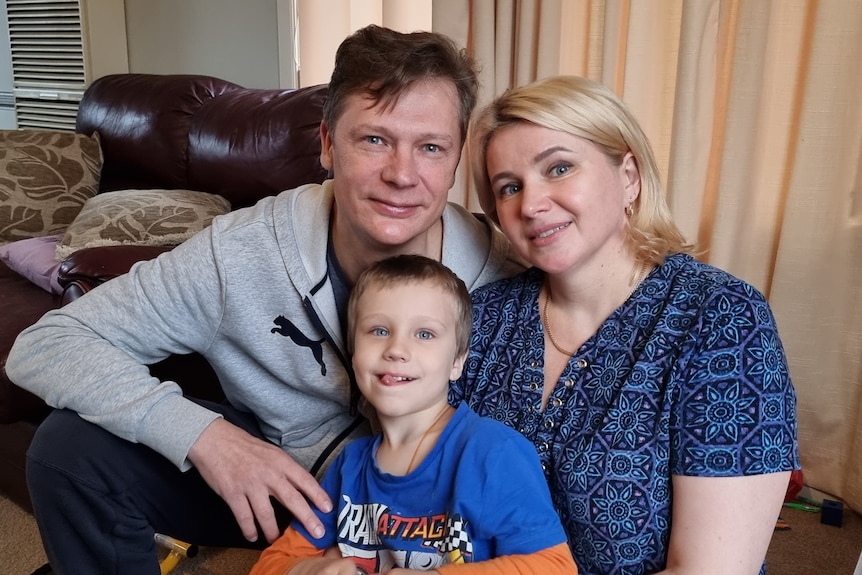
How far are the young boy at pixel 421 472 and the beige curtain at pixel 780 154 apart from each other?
1.13 metres

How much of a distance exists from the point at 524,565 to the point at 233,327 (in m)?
0.66

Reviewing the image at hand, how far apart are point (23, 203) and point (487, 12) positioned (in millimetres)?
1735

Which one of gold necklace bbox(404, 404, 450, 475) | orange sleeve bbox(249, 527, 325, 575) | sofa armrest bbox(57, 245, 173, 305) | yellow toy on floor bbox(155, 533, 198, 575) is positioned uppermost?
sofa armrest bbox(57, 245, 173, 305)

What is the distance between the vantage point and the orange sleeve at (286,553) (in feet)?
3.59

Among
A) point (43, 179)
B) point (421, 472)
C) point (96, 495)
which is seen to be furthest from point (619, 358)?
point (43, 179)

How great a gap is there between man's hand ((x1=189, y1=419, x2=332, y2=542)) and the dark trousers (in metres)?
0.14

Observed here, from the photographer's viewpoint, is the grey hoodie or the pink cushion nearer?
the grey hoodie

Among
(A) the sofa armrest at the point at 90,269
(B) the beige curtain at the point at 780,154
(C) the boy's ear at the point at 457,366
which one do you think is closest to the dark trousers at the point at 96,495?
(A) the sofa armrest at the point at 90,269

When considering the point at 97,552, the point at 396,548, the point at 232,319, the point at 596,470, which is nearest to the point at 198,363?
the point at 232,319

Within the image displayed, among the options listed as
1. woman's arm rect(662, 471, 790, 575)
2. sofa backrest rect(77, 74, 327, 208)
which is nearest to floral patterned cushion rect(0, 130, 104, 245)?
sofa backrest rect(77, 74, 327, 208)

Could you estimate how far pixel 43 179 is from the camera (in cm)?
271

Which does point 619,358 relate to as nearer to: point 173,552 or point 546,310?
point 546,310

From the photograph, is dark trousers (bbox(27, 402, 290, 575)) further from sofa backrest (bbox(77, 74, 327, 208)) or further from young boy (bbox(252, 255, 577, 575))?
sofa backrest (bbox(77, 74, 327, 208))

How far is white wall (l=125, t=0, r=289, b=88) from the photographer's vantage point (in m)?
3.13
